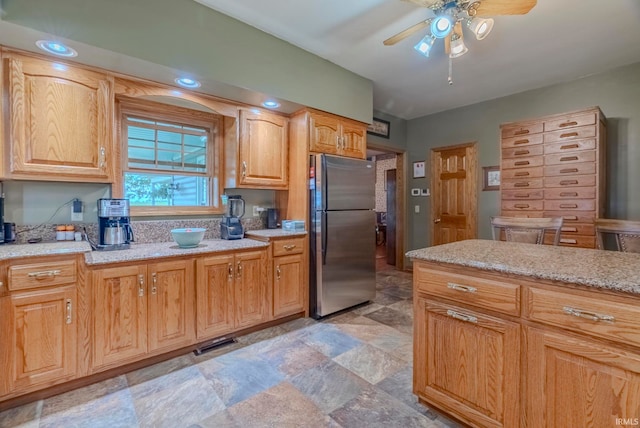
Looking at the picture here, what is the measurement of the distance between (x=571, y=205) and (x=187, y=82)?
4073 millimetres

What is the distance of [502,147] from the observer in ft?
12.2

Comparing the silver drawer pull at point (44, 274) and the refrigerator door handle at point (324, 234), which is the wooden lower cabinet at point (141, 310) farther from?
the refrigerator door handle at point (324, 234)

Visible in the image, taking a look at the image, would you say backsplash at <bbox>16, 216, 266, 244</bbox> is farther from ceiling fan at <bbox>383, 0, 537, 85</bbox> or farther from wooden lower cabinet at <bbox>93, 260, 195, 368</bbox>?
ceiling fan at <bbox>383, 0, 537, 85</bbox>

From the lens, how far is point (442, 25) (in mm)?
2020

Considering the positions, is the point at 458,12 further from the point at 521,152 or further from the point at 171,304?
the point at 171,304

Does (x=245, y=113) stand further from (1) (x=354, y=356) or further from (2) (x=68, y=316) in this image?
(1) (x=354, y=356)

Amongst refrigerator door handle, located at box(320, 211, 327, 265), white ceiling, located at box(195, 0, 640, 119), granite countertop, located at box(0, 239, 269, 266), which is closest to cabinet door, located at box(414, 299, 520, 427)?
refrigerator door handle, located at box(320, 211, 327, 265)

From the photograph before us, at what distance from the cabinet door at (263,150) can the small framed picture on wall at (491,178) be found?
3034 millimetres

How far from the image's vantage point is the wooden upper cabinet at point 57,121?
6.16 feet

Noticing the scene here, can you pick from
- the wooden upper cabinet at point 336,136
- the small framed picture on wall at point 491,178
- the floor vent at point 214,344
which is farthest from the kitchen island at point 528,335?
the small framed picture on wall at point 491,178

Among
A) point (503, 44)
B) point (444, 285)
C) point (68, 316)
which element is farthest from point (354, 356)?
point (503, 44)

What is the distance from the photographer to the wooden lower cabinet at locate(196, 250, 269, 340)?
7.94 feet

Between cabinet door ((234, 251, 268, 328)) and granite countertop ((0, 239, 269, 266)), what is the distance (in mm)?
125

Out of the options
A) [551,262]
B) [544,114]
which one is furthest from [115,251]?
[544,114]
